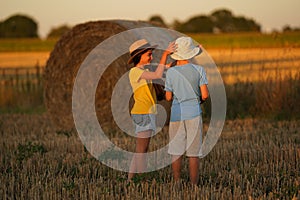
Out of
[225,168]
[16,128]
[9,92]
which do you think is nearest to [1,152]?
[16,128]

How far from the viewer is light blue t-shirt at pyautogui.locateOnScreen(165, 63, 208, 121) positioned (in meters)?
5.92

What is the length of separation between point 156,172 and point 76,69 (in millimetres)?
4549

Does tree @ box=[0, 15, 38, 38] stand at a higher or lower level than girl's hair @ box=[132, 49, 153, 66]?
lower

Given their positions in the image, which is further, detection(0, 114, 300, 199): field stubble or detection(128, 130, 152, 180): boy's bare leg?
detection(128, 130, 152, 180): boy's bare leg

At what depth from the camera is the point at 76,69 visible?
10.7 meters

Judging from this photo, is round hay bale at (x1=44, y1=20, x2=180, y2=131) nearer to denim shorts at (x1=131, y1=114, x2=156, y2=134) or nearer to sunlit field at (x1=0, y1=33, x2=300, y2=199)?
sunlit field at (x1=0, y1=33, x2=300, y2=199)

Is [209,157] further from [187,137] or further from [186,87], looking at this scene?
[186,87]

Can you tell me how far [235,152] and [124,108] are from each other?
2.73 metres

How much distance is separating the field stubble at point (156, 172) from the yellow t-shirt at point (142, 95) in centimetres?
74

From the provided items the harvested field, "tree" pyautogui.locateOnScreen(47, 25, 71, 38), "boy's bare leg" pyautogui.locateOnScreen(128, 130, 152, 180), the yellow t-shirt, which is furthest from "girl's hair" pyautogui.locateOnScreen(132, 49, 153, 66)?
"tree" pyautogui.locateOnScreen(47, 25, 71, 38)

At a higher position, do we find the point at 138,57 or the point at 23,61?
the point at 138,57

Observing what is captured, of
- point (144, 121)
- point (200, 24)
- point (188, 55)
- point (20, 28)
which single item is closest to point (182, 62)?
point (188, 55)

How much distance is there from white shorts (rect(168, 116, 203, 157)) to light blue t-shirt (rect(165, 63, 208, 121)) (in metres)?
0.06

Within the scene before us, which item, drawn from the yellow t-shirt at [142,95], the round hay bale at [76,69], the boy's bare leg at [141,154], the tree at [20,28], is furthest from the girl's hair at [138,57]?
the tree at [20,28]
